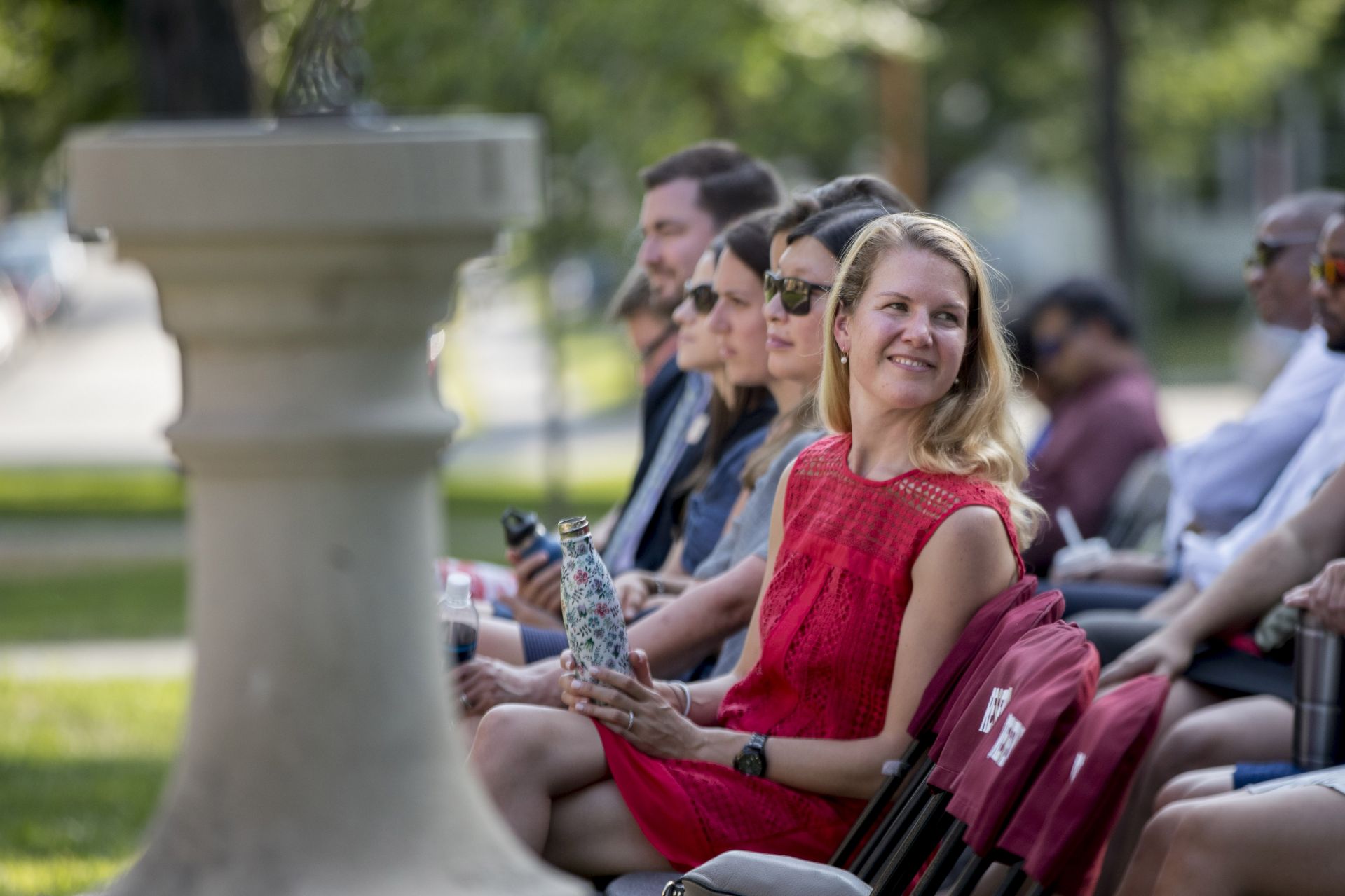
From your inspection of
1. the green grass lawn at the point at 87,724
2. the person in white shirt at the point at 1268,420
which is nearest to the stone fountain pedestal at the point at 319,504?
the person in white shirt at the point at 1268,420

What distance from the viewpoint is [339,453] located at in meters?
1.71

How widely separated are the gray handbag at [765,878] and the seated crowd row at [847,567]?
1.41 ft

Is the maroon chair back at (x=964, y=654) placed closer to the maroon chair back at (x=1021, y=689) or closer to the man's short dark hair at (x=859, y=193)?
the maroon chair back at (x=1021, y=689)

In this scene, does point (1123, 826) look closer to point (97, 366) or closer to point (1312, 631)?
point (1312, 631)

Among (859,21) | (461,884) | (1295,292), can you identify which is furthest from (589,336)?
(461,884)

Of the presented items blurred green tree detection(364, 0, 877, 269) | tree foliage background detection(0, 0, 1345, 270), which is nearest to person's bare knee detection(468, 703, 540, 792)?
blurred green tree detection(364, 0, 877, 269)

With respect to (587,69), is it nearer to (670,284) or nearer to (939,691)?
(670,284)

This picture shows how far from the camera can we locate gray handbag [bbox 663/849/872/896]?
246cm

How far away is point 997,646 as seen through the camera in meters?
2.69

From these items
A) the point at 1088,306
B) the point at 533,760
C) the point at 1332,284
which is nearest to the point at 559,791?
the point at 533,760

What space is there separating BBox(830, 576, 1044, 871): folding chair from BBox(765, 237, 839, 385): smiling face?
33.5 inches

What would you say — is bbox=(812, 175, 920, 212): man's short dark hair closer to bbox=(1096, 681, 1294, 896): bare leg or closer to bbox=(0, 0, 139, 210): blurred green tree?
bbox=(1096, 681, 1294, 896): bare leg

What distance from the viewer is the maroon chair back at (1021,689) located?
2432 millimetres

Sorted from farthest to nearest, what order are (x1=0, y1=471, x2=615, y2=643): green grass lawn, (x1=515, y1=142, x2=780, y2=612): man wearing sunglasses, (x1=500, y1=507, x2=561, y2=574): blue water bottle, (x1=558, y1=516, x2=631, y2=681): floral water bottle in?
(x1=0, y1=471, x2=615, y2=643): green grass lawn → (x1=515, y1=142, x2=780, y2=612): man wearing sunglasses → (x1=500, y1=507, x2=561, y2=574): blue water bottle → (x1=558, y1=516, x2=631, y2=681): floral water bottle
